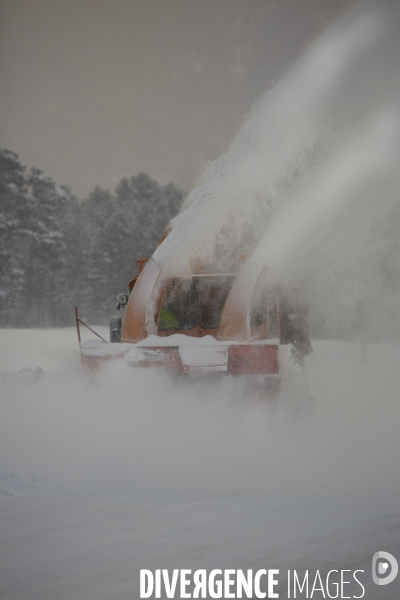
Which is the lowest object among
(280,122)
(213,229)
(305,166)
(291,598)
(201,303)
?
(291,598)

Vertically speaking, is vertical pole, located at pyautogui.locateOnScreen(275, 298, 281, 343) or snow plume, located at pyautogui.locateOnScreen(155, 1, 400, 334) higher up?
snow plume, located at pyautogui.locateOnScreen(155, 1, 400, 334)

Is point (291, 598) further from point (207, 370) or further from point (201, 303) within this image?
point (201, 303)

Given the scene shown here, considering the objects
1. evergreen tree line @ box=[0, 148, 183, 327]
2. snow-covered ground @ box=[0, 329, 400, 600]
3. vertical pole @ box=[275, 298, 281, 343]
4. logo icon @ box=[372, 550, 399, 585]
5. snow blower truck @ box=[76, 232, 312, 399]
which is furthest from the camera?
evergreen tree line @ box=[0, 148, 183, 327]

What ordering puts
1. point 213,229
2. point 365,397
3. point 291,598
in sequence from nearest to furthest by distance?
point 291,598
point 213,229
point 365,397

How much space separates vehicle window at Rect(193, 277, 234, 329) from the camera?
8.47 metres

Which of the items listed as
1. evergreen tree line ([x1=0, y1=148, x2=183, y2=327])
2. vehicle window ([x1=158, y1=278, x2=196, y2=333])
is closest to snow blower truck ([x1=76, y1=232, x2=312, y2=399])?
vehicle window ([x1=158, y1=278, x2=196, y2=333])

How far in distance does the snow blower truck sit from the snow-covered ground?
18 centimetres

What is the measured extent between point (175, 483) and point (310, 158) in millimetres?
4556

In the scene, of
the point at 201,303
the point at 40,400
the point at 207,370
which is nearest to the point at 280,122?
the point at 201,303

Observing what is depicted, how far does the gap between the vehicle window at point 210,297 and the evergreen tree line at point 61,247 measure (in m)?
35.4

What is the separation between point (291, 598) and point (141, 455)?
287 centimetres

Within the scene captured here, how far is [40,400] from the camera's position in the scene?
296 inches

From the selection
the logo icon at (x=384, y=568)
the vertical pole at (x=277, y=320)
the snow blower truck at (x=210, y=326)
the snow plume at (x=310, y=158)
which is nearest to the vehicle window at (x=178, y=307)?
the snow blower truck at (x=210, y=326)

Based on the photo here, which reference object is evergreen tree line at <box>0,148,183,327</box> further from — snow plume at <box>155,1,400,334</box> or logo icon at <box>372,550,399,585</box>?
logo icon at <box>372,550,399,585</box>
